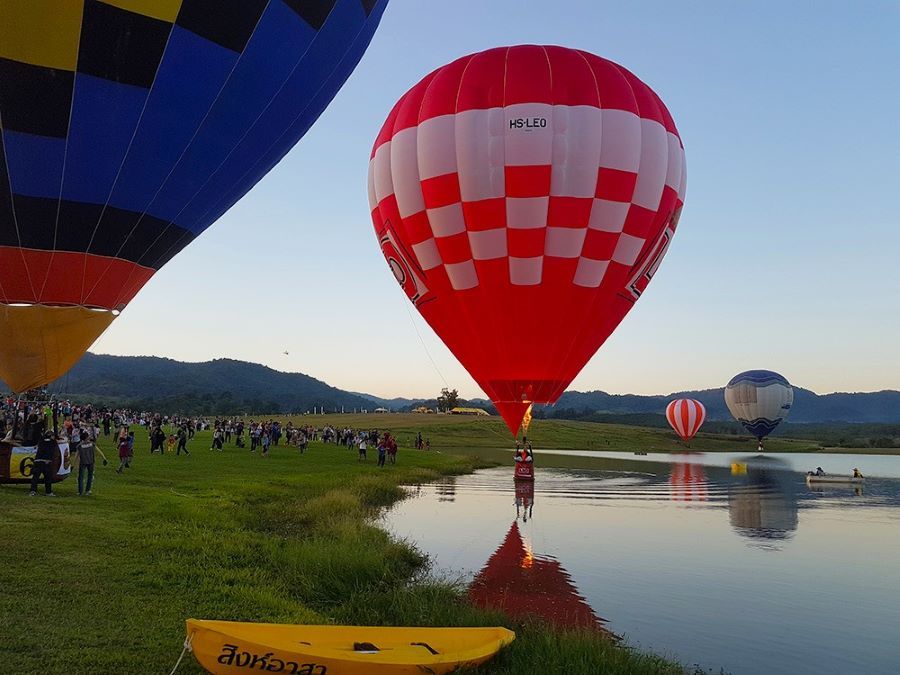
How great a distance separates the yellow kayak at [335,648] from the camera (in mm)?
6367

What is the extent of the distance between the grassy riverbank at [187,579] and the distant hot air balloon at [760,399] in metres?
67.6

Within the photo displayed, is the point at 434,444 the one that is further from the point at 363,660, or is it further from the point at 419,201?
the point at 363,660

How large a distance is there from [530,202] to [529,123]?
2.03m

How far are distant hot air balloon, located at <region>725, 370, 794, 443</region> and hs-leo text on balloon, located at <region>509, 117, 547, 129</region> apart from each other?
67.2 m

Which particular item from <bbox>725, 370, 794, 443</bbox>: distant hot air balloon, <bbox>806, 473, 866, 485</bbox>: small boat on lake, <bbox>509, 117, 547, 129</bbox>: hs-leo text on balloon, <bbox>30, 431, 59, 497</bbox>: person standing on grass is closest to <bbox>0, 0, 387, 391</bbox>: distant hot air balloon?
<bbox>30, 431, 59, 497</bbox>: person standing on grass

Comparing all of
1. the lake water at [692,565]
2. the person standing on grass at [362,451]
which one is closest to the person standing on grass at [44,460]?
the lake water at [692,565]

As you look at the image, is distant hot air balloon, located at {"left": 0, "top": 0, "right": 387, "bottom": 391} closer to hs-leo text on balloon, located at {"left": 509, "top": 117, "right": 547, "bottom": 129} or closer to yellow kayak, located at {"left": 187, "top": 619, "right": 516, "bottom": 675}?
hs-leo text on balloon, located at {"left": 509, "top": 117, "right": 547, "bottom": 129}

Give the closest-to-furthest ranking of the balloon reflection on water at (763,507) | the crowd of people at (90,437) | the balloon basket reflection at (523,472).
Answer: the crowd of people at (90,437) < the balloon reflection on water at (763,507) < the balloon basket reflection at (523,472)

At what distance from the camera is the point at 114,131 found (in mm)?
10359

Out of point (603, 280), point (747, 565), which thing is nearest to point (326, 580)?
point (747, 565)

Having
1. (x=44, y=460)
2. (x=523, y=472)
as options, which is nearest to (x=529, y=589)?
(x=44, y=460)

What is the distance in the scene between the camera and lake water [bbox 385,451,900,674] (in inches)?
423

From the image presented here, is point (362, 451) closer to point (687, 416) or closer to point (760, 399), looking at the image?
point (687, 416)

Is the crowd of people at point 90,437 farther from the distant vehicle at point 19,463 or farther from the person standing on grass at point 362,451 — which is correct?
the distant vehicle at point 19,463
